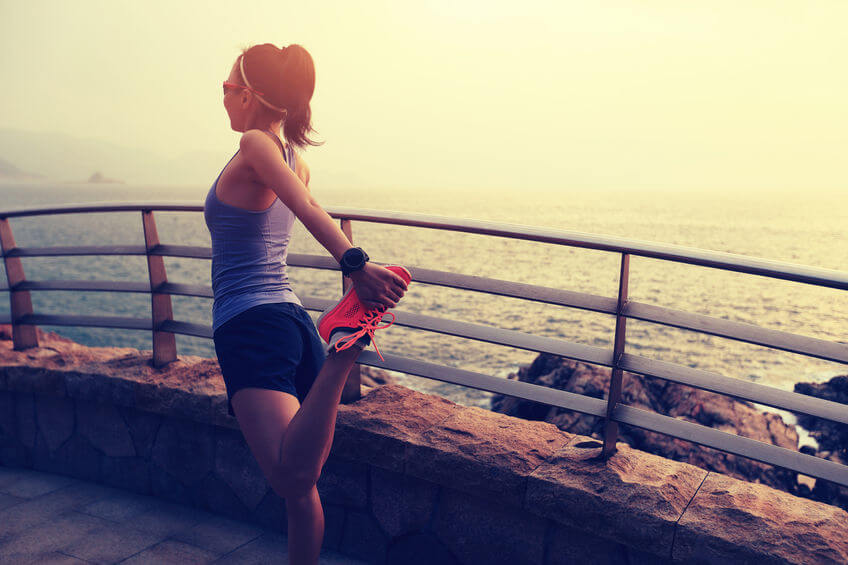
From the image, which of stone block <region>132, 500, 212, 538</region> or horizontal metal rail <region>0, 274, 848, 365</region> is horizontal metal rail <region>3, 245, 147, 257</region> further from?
stone block <region>132, 500, 212, 538</region>

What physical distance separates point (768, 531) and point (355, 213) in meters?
1.90

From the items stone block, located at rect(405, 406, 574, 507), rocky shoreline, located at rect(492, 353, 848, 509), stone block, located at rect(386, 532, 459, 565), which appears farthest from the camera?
rocky shoreline, located at rect(492, 353, 848, 509)

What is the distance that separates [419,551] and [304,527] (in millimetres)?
861

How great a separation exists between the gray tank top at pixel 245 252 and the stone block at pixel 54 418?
2.24 metres

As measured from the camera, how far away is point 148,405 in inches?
132

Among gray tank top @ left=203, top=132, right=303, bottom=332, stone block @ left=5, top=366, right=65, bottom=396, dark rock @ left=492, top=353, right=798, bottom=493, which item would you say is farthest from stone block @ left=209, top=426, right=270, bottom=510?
dark rock @ left=492, top=353, right=798, bottom=493

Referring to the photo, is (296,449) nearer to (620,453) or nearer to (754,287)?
(620,453)

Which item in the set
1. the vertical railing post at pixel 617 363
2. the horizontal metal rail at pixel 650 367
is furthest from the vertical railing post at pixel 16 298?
the vertical railing post at pixel 617 363

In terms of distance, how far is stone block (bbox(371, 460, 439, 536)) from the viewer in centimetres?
268

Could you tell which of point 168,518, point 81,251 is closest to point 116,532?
point 168,518

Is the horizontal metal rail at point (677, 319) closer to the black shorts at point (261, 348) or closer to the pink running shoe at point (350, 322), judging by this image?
the black shorts at point (261, 348)

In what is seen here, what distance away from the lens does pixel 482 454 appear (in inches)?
99.4

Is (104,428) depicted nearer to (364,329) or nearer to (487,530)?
(487,530)

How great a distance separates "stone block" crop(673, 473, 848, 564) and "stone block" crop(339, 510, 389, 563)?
1235 mm
